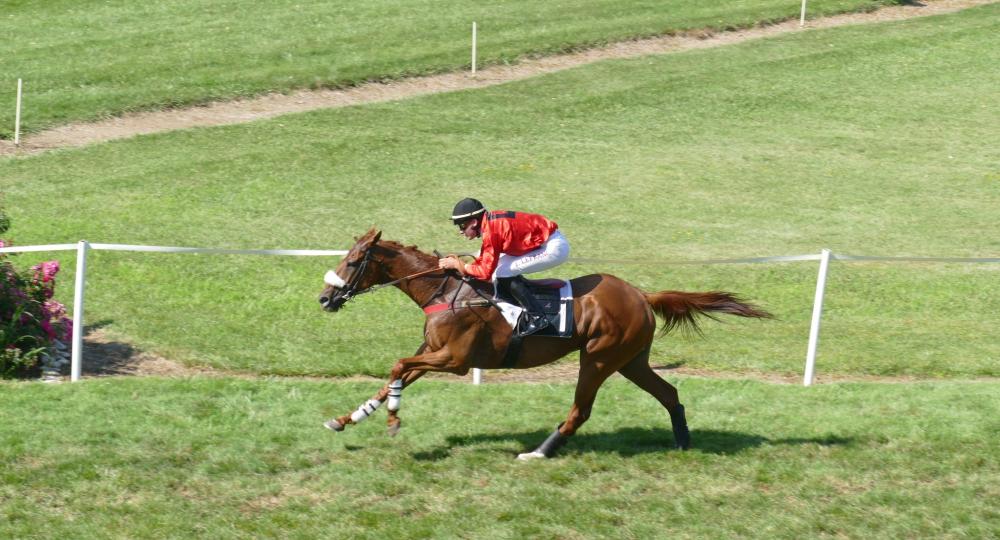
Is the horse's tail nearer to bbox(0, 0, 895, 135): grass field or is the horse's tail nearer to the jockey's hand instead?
the jockey's hand

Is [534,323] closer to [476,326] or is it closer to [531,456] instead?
[476,326]

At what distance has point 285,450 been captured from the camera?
10031 mm

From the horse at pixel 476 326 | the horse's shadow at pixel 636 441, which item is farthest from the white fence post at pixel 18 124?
the horse's shadow at pixel 636 441

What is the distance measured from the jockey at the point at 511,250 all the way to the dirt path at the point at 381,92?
1524cm

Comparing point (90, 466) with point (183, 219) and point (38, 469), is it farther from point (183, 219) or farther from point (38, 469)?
point (183, 219)

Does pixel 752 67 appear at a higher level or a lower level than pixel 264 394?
higher

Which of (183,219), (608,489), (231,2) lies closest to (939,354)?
(608,489)

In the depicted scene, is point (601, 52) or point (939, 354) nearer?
point (939, 354)

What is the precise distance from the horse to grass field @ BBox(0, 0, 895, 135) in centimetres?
1564

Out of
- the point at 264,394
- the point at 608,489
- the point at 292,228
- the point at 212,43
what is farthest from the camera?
the point at 212,43

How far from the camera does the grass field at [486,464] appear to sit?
28.7ft

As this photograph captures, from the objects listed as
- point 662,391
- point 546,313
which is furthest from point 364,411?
point 662,391

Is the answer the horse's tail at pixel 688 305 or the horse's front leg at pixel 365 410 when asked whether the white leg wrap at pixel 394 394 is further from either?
the horse's tail at pixel 688 305

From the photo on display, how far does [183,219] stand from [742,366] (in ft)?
32.1
